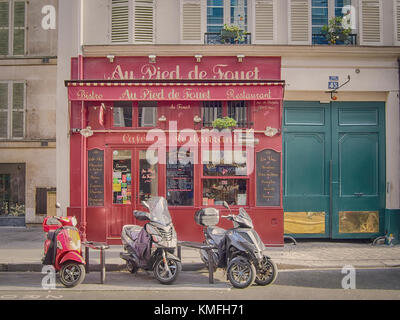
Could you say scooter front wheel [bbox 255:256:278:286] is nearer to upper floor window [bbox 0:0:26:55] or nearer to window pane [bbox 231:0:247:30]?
window pane [bbox 231:0:247:30]

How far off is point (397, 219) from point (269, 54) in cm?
521

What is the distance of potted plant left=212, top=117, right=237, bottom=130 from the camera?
10.4 meters

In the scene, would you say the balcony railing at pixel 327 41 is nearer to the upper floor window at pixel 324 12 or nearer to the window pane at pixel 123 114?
the upper floor window at pixel 324 12

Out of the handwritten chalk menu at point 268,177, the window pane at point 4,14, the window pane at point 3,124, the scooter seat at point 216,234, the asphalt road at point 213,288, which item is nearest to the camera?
the asphalt road at point 213,288

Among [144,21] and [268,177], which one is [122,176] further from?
[144,21]

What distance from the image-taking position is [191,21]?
36.1 ft

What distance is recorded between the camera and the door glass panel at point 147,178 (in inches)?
428

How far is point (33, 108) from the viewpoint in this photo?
14.7 meters

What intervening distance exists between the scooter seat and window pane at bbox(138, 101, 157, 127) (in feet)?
13.0

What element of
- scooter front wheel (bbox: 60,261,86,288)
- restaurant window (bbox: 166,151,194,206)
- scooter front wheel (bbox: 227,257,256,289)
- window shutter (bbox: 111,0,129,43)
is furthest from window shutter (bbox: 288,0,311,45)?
scooter front wheel (bbox: 60,261,86,288)

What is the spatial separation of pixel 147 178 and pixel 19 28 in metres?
7.88

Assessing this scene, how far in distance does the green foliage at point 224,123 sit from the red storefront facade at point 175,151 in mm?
274

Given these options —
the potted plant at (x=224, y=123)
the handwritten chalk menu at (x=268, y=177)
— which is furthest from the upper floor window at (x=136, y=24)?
the handwritten chalk menu at (x=268, y=177)
